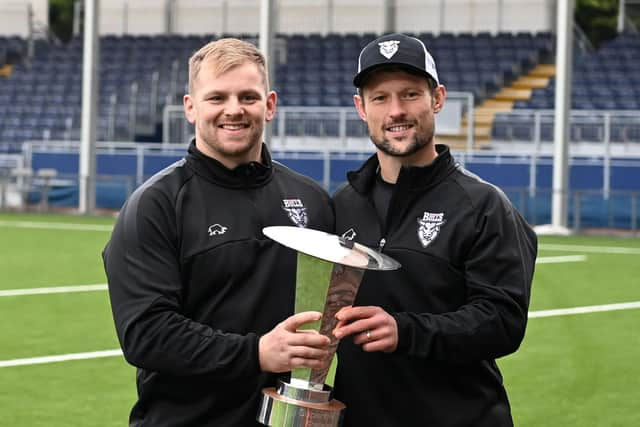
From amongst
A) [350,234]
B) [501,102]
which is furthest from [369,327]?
[501,102]

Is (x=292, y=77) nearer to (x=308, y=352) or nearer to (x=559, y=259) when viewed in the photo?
(x=559, y=259)

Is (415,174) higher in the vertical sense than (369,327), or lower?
higher

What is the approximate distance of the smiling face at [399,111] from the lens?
132 inches

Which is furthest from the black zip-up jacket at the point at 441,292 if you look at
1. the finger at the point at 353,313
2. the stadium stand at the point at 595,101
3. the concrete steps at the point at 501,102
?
the concrete steps at the point at 501,102

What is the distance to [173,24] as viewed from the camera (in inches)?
1458

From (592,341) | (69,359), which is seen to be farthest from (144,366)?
(592,341)

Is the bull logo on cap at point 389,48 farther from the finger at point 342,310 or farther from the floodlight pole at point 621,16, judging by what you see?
the floodlight pole at point 621,16

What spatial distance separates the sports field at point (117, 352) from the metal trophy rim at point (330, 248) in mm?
3973

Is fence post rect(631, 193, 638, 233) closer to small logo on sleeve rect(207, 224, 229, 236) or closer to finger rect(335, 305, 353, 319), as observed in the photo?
small logo on sleeve rect(207, 224, 229, 236)

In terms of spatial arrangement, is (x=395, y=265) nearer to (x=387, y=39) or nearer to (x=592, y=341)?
(x=387, y=39)

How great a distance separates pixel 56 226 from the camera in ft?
71.4

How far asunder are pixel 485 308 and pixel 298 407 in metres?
0.61

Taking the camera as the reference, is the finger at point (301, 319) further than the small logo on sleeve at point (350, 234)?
No

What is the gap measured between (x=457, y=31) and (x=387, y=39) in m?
30.7
